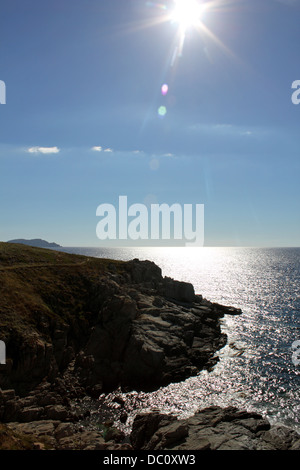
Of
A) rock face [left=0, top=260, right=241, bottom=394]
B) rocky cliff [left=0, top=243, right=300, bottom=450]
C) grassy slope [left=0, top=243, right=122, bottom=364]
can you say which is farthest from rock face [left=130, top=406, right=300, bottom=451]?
grassy slope [left=0, top=243, right=122, bottom=364]

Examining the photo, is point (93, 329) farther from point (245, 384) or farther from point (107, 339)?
point (245, 384)

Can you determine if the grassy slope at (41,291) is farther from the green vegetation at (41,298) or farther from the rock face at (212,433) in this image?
the rock face at (212,433)

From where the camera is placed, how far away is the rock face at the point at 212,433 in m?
30.9

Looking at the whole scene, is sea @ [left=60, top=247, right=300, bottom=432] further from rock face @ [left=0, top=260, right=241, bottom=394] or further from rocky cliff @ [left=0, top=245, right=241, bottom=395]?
rock face @ [left=0, top=260, right=241, bottom=394]

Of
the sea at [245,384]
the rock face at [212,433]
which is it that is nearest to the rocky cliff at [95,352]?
the rock face at [212,433]

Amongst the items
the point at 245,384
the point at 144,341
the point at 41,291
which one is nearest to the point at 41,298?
the point at 41,291

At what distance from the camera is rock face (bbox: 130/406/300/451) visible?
3089 cm

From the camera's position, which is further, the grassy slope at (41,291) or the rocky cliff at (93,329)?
the grassy slope at (41,291)

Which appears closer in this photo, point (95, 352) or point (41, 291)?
point (95, 352)

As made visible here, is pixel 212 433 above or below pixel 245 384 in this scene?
above

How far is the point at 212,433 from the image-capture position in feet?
109

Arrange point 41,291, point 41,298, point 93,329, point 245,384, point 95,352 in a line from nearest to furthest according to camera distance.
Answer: point 245,384
point 95,352
point 93,329
point 41,298
point 41,291

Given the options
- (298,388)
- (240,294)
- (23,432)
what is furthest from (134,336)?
(240,294)
